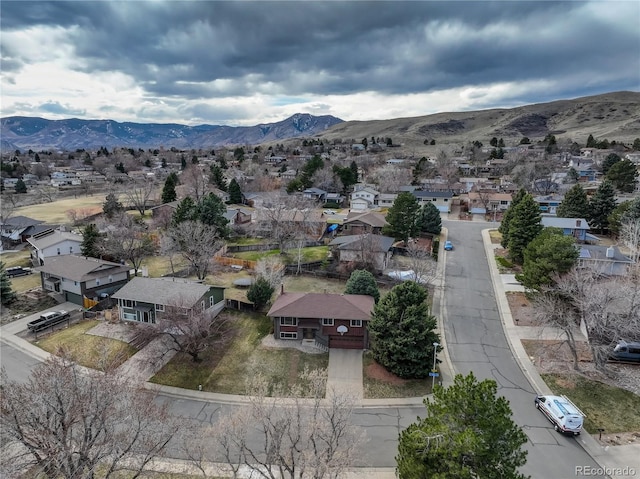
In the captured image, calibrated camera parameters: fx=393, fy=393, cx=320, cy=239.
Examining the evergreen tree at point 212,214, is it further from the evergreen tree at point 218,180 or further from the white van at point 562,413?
the white van at point 562,413

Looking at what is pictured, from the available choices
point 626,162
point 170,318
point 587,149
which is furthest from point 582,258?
point 587,149

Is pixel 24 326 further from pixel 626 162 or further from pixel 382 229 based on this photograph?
pixel 626 162

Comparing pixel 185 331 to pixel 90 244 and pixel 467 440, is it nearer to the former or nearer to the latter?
pixel 467 440

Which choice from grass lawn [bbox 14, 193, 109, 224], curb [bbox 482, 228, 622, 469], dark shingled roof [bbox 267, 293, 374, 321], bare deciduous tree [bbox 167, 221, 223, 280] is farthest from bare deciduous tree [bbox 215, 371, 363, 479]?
grass lawn [bbox 14, 193, 109, 224]

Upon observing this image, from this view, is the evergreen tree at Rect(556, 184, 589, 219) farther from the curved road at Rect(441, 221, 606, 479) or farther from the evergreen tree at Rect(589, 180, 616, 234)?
the curved road at Rect(441, 221, 606, 479)

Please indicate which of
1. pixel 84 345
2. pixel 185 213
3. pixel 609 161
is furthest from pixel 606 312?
pixel 609 161
